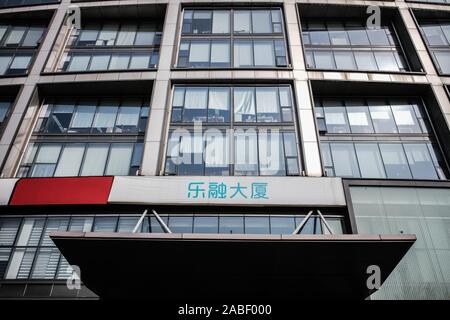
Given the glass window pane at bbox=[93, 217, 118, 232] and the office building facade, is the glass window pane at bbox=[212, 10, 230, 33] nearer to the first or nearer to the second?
the office building facade

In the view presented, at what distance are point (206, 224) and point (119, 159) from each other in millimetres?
5877

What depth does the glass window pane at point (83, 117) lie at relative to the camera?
1725 centimetres

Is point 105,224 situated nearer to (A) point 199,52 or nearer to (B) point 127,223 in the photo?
(B) point 127,223

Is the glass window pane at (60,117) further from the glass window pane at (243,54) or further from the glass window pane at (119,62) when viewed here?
the glass window pane at (243,54)

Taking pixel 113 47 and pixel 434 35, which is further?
pixel 434 35

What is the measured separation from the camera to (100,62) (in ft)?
63.6

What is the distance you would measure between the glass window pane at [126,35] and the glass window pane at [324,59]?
11.5 metres

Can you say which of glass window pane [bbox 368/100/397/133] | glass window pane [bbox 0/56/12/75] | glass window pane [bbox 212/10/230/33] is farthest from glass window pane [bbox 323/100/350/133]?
glass window pane [bbox 0/56/12/75]

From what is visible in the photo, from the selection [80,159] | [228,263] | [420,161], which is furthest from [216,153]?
[420,161]

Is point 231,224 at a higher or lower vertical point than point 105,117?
lower

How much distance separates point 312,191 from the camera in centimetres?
1316

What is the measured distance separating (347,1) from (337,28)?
1.70m

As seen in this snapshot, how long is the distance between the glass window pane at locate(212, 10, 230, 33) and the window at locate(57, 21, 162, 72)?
3.69 meters

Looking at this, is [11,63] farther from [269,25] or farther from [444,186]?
[444,186]
